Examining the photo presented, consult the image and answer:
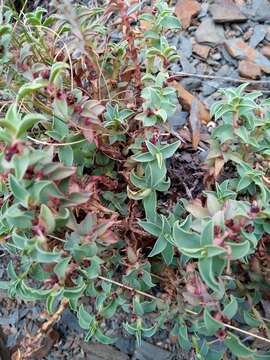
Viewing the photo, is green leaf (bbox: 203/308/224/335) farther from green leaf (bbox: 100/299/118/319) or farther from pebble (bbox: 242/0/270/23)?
pebble (bbox: 242/0/270/23)

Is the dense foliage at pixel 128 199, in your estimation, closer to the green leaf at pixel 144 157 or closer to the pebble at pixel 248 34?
the green leaf at pixel 144 157

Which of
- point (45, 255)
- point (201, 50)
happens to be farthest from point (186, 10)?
point (45, 255)

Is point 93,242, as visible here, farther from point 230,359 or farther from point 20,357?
point 230,359

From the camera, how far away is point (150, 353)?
1433 millimetres

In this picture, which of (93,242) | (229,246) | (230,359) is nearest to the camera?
(229,246)

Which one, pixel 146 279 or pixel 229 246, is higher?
pixel 229 246

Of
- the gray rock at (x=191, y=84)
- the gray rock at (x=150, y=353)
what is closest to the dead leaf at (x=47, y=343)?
the gray rock at (x=150, y=353)

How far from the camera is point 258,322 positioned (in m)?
1.25

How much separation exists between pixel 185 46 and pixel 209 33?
0.10m

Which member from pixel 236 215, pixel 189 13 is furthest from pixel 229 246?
pixel 189 13

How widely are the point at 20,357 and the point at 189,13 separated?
4.03 ft

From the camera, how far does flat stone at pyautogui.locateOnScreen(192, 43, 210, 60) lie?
5.84 ft

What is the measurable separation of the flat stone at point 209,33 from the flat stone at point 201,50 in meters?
0.02

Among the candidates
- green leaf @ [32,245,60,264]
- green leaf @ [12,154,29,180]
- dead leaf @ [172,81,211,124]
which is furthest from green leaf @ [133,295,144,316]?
dead leaf @ [172,81,211,124]
